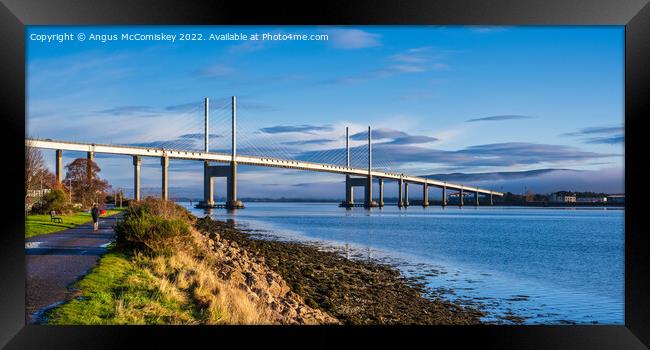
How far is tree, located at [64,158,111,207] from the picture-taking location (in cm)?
4319

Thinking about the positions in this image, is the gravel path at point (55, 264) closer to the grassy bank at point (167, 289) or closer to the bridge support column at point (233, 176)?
the grassy bank at point (167, 289)

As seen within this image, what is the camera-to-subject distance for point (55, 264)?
38.3ft

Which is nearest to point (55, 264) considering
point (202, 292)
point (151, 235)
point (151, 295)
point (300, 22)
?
point (151, 235)

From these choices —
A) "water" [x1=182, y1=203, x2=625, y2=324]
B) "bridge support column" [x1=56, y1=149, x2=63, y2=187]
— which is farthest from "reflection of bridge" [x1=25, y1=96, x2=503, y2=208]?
"water" [x1=182, y1=203, x2=625, y2=324]

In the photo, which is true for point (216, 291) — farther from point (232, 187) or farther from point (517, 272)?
point (232, 187)

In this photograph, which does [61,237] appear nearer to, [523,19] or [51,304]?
[51,304]

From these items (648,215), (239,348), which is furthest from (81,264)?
(648,215)

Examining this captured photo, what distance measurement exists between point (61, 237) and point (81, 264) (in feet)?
21.7

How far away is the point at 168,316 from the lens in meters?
8.75

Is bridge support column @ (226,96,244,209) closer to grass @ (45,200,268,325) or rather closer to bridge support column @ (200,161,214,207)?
bridge support column @ (200,161,214,207)

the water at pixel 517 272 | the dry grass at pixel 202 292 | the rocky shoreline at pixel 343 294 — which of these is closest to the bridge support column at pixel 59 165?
the water at pixel 517 272

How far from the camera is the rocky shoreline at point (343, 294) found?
12016 millimetres

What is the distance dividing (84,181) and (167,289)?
3805 cm

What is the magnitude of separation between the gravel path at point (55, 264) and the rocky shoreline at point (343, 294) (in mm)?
3187
